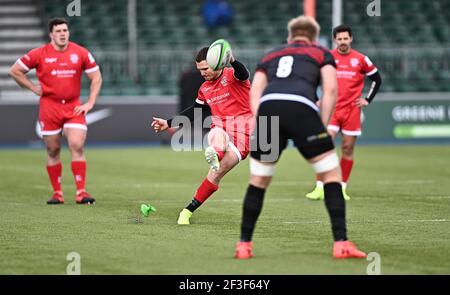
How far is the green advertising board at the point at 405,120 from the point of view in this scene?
2769cm

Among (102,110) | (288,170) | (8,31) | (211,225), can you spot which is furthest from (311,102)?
(8,31)

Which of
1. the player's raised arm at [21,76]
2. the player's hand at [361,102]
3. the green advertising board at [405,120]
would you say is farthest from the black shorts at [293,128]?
the green advertising board at [405,120]

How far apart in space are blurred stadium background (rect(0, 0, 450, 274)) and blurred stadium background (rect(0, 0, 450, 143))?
1.6 inches

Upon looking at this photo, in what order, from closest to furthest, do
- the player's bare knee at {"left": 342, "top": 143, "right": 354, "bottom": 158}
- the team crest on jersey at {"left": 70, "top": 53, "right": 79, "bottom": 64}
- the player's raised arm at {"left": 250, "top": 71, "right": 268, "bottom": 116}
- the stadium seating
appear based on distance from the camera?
1. the player's raised arm at {"left": 250, "top": 71, "right": 268, "bottom": 116}
2. the team crest on jersey at {"left": 70, "top": 53, "right": 79, "bottom": 64}
3. the player's bare knee at {"left": 342, "top": 143, "right": 354, "bottom": 158}
4. the stadium seating

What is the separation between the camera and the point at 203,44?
30.5m

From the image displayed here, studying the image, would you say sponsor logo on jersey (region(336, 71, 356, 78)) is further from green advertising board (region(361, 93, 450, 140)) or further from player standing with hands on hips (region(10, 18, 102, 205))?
green advertising board (region(361, 93, 450, 140))

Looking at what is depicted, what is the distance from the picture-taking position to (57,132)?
13836 mm

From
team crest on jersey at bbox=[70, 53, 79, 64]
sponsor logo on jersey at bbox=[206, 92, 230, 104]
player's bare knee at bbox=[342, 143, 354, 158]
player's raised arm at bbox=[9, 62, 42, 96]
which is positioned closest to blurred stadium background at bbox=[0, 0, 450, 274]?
player's bare knee at bbox=[342, 143, 354, 158]

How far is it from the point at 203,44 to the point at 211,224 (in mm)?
19535

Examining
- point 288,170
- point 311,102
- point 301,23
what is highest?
point 301,23

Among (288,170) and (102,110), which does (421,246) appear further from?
(102,110)

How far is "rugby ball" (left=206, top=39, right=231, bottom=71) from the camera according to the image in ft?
33.6

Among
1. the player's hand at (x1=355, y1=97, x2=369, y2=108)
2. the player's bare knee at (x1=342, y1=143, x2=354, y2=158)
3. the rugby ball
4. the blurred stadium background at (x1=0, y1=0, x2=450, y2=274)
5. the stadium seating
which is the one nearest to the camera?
the blurred stadium background at (x1=0, y1=0, x2=450, y2=274)
